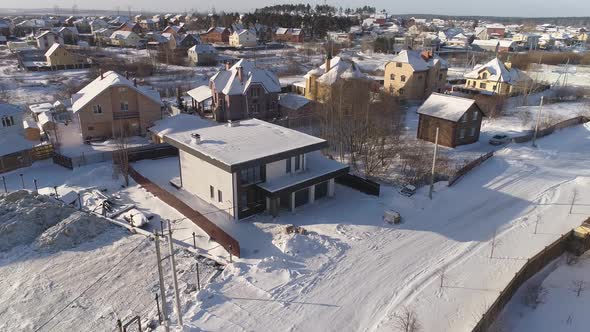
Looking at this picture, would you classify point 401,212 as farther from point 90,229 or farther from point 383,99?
point 383,99

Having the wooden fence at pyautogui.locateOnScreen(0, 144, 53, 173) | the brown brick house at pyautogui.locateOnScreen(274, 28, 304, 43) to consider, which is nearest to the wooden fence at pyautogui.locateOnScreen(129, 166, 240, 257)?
the wooden fence at pyautogui.locateOnScreen(0, 144, 53, 173)

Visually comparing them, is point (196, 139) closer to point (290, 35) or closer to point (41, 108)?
point (41, 108)

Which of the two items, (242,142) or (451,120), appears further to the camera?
(451,120)

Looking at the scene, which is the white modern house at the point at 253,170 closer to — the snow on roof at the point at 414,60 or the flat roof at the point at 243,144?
the flat roof at the point at 243,144

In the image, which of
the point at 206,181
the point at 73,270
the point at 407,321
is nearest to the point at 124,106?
the point at 206,181

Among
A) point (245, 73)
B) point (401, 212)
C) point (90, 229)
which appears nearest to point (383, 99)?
point (245, 73)

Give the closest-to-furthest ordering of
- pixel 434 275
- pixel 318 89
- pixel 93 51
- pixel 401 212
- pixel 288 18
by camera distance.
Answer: pixel 434 275, pixel 401 212, pixel 318 89, pixel 93 51, pixel 288 18
